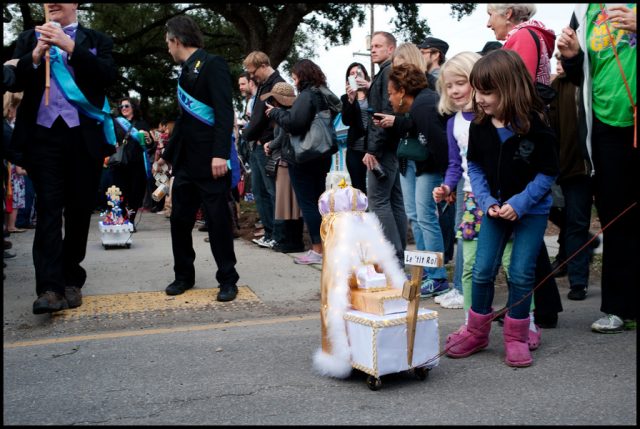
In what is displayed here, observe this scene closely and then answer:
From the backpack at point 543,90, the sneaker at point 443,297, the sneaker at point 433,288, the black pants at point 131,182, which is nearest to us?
the backpack at point 543,90

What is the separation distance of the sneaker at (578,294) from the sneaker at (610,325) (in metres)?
1.03

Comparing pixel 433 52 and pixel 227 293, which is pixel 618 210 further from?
pixel 227 293

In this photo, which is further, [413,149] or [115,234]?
[115,234]

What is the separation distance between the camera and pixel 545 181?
391 cm

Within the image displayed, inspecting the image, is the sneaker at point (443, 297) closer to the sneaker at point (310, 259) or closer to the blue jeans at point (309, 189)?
the sneaker at point (310, 259)

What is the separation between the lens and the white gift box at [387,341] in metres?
3.51

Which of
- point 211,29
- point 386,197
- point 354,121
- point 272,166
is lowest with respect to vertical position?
point 386,197

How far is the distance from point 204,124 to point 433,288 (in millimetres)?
2226

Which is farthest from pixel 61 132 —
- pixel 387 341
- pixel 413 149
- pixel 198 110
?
pixel 387 341

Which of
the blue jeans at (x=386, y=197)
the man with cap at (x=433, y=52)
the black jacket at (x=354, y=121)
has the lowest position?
the blue jeans at (x=386, y=197)

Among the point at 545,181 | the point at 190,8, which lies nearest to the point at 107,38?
the point at 545,181

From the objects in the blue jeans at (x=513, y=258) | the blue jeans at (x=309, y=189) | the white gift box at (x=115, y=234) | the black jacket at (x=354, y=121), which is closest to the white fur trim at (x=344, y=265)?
the blue jeans at (x=513, y=258)

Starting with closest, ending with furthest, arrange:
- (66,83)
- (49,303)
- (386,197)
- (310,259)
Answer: (49,303) → (66,83) → (386,197) → (310,259)

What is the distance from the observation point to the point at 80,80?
17.1 feet
